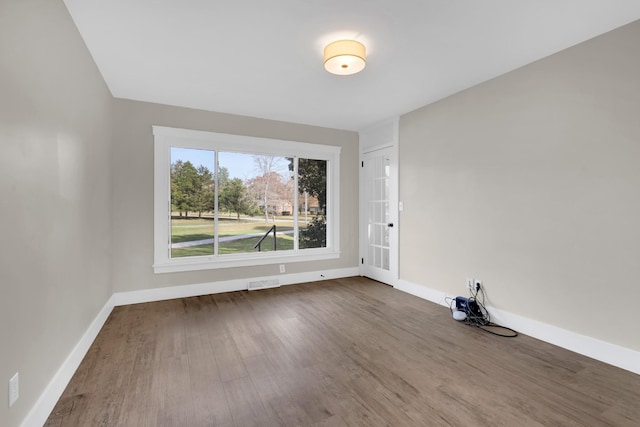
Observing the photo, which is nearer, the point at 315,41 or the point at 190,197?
the point at 315,41

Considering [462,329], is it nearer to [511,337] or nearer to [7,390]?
[511,337]

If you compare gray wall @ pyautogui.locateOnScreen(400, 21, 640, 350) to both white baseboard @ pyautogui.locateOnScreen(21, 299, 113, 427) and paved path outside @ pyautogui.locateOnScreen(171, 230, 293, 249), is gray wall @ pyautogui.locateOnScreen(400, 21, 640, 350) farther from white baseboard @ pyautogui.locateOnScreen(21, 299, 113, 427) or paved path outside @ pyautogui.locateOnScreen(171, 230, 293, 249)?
white baseboard @ pyautogui.locateOnScreen(21, 299, 113, 427)

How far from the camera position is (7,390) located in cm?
132

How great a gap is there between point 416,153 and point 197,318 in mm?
3460

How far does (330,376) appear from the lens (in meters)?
2.11

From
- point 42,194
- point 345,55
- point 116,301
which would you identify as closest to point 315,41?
point 345,55

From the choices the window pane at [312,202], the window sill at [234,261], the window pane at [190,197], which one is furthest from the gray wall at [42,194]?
the window pane at [312,202]

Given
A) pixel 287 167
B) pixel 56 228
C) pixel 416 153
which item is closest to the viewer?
pixel 56 228

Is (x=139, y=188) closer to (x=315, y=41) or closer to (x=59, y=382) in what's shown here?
(x=59, y=382)

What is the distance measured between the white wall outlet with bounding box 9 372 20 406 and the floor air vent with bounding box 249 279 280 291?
9.60 ft

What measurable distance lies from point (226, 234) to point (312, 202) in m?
1.51

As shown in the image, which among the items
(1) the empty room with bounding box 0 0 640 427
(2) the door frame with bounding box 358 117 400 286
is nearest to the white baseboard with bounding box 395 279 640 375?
(1) the empty room with bounding box 0 0 640 427

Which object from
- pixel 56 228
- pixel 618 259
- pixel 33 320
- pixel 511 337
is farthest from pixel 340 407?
pixel 618 259

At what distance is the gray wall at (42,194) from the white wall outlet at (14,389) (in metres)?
0.04
